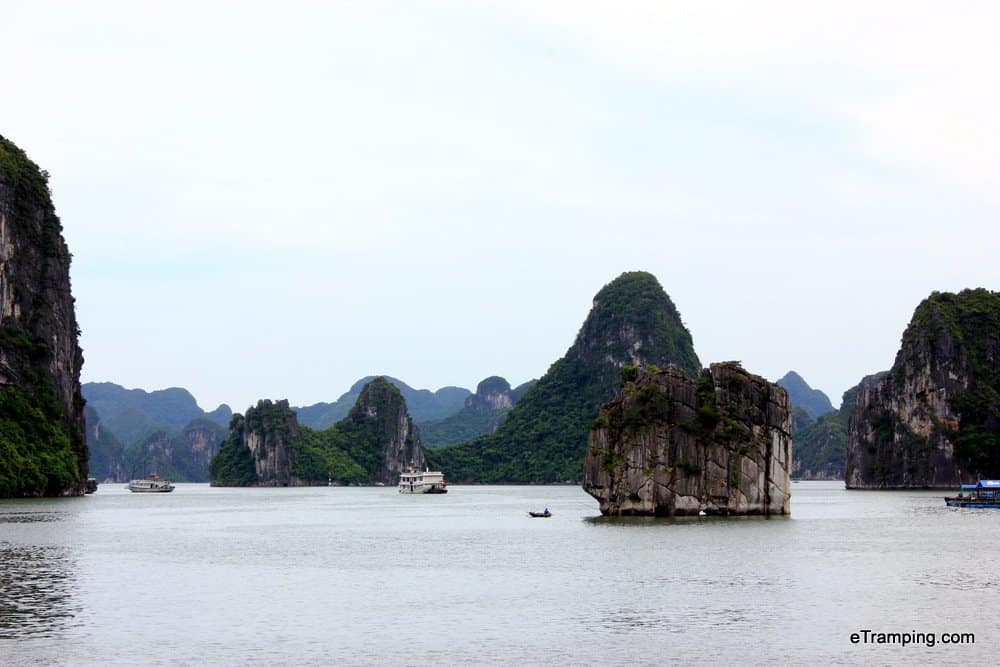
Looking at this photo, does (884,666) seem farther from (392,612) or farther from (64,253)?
(64,253)

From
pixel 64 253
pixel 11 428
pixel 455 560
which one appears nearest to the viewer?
pixel 455 560

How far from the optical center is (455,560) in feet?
189

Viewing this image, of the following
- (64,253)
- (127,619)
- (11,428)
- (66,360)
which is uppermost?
(64,253)

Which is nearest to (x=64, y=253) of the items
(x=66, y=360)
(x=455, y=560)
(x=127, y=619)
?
(x=66, y=360)

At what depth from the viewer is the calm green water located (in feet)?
103

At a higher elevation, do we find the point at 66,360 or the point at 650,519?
the point at 66,360

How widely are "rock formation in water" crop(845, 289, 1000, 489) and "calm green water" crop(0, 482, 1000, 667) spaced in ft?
337

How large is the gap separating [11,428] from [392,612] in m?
101

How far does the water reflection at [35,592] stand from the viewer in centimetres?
3478

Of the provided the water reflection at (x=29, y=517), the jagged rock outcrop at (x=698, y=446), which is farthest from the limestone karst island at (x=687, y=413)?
the water reflection at (x=29, y=517)

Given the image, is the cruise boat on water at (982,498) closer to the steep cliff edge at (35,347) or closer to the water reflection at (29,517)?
the water reflection at (29,517)

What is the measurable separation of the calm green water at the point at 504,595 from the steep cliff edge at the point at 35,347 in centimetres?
5418

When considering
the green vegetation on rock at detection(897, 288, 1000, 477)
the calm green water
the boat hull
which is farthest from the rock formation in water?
the calm green water

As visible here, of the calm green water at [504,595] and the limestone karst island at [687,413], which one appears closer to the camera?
the calm green water at [504,595]
